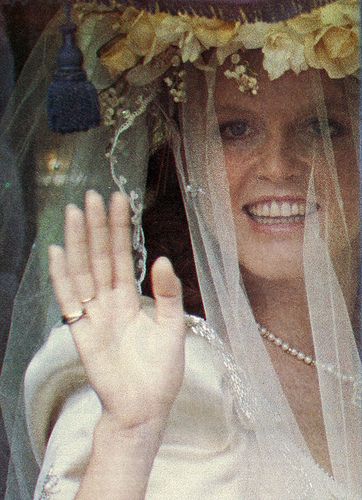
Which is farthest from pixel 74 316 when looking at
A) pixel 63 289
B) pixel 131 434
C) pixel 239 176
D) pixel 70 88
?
pixel 239 176

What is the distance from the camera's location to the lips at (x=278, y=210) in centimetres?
165

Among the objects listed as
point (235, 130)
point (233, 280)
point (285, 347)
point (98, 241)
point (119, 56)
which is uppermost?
point (119, 56)

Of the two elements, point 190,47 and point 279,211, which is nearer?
point 190,47

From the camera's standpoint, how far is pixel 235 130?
1.67 m

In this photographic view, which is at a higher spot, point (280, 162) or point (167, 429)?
point (280, 162)

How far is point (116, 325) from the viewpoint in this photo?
1.33 meters

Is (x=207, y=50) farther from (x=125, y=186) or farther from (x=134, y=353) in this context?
(x=134, y=353)

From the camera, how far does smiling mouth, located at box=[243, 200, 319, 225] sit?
1648mm

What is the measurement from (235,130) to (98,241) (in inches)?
16.7

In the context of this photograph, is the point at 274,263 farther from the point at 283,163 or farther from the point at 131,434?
the point at 131,434

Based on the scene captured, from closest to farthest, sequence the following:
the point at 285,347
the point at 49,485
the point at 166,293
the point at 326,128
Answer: the point at 166,293, the point at 49,485, the point at 326,128, the point at 285,347

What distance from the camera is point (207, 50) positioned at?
161cm

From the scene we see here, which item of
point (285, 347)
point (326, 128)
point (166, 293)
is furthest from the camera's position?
point (285, 347)

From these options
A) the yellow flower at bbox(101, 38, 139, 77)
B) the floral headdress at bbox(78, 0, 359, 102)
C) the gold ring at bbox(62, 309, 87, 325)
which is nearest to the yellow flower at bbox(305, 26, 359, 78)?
the floral headdress at bbox(78, 0, 359, 102)
